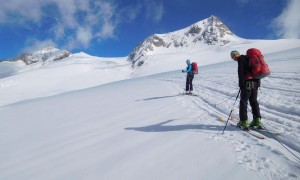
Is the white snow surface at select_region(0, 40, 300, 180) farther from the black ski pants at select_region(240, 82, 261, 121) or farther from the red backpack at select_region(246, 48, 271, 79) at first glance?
the red backpack at select_region(246, 48, 271, 79)

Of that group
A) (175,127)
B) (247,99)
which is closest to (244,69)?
(247,99)

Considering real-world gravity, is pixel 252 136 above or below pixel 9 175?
above

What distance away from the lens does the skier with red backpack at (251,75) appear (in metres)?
4.86

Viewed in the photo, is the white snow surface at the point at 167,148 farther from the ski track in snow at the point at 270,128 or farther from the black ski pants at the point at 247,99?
the black ski pants at the point at 247,99

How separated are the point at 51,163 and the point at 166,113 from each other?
4313 millimetres

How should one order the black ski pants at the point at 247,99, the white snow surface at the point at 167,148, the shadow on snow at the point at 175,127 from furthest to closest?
the shadow on snow at the point at 175,127 → the black ski pants at the point at 247,99 → the white snow surface at the point at 167,148

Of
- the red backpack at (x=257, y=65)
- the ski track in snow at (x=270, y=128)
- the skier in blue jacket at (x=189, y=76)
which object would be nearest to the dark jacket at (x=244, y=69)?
the red backpack at (x=257, y=65)

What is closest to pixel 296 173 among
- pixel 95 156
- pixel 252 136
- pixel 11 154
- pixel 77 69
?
pixel 252 136

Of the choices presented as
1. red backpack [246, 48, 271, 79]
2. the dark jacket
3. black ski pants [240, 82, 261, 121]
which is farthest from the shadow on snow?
red backpack [246, 48, 271, 79]

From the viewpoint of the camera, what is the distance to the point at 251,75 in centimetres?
497

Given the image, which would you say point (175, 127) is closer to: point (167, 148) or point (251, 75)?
point (167, 148)

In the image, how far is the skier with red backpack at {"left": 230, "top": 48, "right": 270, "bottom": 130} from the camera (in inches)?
191

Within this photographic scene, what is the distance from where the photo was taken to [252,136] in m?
4.71

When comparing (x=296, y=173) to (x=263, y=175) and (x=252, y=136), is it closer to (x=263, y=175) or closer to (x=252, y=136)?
(x=263, y=175)
